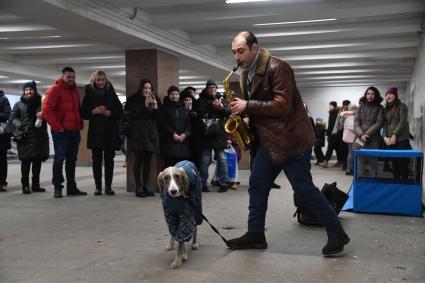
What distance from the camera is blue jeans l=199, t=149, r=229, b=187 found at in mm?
8305

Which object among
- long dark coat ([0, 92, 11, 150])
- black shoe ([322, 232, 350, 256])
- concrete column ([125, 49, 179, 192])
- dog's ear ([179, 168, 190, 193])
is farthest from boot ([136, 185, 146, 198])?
black shoe ([322, 232, 350, 256])

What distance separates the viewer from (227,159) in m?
8.72

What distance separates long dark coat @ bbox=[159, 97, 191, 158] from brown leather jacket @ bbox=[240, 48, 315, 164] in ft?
12.6

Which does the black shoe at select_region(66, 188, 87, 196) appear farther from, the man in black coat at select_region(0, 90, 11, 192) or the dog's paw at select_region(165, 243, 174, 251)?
the dog's paw at select_region(165, 243, 174, 251)

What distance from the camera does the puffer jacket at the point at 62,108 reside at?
24.7 ft

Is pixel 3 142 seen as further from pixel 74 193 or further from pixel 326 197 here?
pixel 326 197

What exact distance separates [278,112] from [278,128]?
141 millimetres

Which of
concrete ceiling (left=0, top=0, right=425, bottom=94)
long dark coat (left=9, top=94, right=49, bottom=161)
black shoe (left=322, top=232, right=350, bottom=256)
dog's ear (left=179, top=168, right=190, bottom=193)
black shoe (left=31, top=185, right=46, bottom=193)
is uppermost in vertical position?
concrete ceiling (left=0, top=0, right=425, bottom=94)

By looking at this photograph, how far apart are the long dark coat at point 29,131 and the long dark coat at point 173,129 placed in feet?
6.43

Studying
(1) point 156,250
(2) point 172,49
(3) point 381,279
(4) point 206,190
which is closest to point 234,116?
(1) point 156,250

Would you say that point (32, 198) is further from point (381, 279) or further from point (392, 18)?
point (392, 18)

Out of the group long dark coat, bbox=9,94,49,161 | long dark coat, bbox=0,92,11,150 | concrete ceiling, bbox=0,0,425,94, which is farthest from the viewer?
long dark coat, bbox=0,92,11,150

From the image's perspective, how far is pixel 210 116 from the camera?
8312 millimetres

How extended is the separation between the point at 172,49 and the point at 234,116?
4843 millimetres
